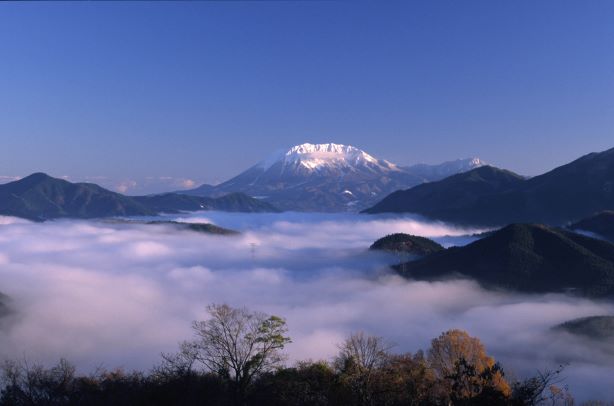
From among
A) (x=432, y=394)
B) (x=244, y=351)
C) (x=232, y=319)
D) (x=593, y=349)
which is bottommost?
(x=593, y=349)

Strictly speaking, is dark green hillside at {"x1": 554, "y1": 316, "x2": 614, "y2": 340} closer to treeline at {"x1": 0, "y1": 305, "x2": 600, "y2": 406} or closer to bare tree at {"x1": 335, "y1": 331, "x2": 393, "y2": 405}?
treeline at {"x1": 0, "y1": 305, "x2": 600, "y2": 406}

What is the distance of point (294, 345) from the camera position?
163 meters

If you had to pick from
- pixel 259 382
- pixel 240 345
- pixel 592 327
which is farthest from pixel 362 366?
pixel 592 327

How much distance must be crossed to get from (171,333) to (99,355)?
33094mm

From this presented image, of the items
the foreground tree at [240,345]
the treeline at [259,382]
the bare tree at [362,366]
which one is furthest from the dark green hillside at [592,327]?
the foreground tree at [240,345]

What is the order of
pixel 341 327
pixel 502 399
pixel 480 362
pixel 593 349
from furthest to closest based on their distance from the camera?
pixel 341 327
pixel 593 349
pixel 480 362
pixel 502 399

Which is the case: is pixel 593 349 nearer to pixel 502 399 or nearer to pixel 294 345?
pixel 294 345

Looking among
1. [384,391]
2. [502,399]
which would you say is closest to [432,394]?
[384,391]

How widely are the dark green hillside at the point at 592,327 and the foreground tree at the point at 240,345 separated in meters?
149

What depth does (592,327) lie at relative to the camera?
17038cm

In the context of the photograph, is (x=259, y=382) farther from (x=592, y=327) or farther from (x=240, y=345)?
(x=592, y=327)

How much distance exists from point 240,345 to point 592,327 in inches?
6200

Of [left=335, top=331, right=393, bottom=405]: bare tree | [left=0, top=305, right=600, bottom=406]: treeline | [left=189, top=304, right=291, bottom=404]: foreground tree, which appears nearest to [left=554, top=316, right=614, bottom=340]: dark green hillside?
[left=0, top=305, right=600, bottom=406]: treeline

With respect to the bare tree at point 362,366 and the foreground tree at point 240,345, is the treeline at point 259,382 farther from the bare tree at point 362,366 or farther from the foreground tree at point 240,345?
the foreground tree at point 240,345
